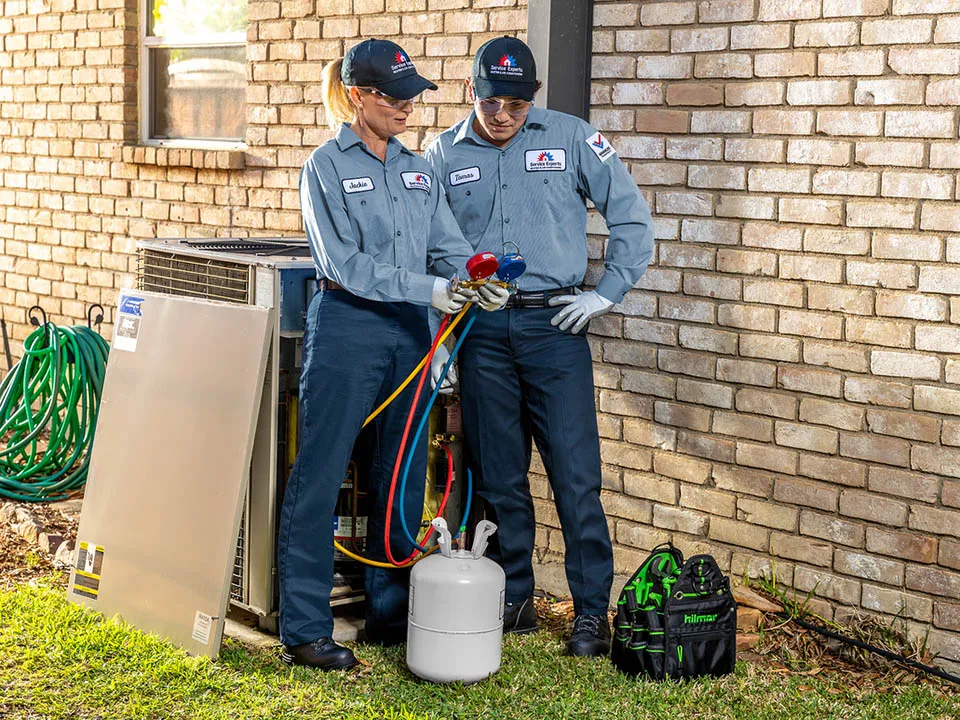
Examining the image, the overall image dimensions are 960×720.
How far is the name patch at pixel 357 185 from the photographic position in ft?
13.2

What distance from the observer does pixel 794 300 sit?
4453mm

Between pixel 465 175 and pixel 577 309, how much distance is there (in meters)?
0.61

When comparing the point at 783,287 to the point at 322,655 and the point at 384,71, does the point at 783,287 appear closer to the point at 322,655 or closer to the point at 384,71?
the point at 384,71

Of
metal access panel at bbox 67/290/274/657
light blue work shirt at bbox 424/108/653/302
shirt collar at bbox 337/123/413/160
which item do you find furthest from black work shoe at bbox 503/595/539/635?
shirt collar at bbox 337/123/413/160

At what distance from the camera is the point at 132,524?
4551mm

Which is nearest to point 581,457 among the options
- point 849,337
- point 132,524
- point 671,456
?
point 671,456

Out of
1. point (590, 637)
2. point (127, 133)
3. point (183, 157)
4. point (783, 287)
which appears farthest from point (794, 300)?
point (127, 133)

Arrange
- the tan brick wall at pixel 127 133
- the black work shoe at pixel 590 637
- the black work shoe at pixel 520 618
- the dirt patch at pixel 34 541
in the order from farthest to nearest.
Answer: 1. the tan brick wall at pixel 127 133
2. the dirt patch at pixel 34 541
3. the black work shoe at pixel 520 618
4. the black work shoe at pixel 590 637

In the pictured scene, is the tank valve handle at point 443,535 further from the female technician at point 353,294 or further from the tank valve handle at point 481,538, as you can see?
the female technician at point 353,294

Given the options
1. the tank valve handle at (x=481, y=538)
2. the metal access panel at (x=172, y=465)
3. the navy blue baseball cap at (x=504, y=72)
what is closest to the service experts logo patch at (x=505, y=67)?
the navy blue baseball cap at (x=504, y=72)

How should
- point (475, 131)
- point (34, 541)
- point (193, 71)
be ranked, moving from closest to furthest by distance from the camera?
1. point (475, 131)
2. point (34, 541)
3. point (193, 71)

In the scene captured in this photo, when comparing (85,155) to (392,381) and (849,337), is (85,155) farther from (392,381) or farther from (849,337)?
(849,337)

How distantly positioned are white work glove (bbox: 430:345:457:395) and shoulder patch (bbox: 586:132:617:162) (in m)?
0.85

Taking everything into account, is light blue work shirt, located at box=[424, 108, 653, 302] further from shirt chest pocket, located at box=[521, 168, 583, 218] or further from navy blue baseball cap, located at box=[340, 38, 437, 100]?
navy blue baseball cap, located at box=[340, 38, 437, 100]
